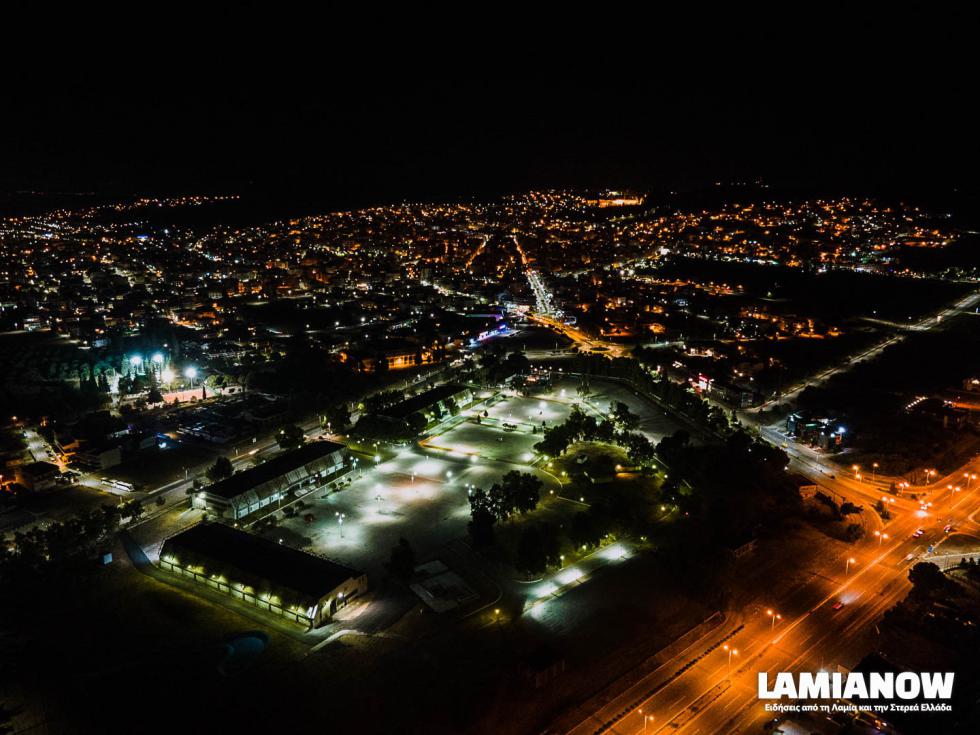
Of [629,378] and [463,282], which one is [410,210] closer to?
[463,282]

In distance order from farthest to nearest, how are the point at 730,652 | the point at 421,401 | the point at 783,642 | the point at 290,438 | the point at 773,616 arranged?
the point at 421,401 → the point at 290,438 → the point at 773,616 → the point at 783,642 → the point at 730,652

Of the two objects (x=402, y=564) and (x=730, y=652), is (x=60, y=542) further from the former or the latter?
(x=730, y=652)

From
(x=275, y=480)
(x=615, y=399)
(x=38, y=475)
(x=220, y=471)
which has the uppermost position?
(x=275, y=480)

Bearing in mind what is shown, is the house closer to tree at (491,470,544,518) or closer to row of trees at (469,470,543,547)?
row of trees at (469,470,543,547)

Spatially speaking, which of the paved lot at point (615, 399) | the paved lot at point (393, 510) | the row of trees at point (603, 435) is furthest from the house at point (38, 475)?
the paved lot at point (615, 399)

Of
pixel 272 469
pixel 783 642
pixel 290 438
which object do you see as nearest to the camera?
pixel 783 642

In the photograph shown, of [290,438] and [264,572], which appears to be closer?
[264,572]

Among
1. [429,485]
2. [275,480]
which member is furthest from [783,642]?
[275,480]

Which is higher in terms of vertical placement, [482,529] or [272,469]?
[482,529]
